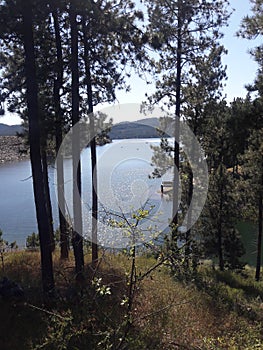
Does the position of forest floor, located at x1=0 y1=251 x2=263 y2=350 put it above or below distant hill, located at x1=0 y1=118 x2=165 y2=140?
below

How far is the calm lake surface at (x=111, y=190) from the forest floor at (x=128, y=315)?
171cm

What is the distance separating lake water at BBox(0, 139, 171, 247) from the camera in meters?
9.93

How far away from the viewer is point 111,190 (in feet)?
51.8

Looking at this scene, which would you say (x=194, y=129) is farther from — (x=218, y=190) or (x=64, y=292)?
(x=64, y=292)

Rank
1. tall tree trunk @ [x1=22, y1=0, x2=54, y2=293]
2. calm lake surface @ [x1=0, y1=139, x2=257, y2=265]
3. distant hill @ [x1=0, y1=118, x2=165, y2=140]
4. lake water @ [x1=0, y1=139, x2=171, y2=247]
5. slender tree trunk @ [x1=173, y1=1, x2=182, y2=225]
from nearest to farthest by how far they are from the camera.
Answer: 1. tall tree trunk @ [x1=22, y1=0, x2=54, y2=293]
2. slender tree trunk @ [x1=173, y1=1, x2=182, y2=225]
3. distant hill @ [x1=0, y1=118, x2=165, y2=140]
4. lake water @ [x1=0, y1=139, x2=171, y2=247]
5. calm lake surface @ [x1=0, y1=139, x2=257, y2=265]

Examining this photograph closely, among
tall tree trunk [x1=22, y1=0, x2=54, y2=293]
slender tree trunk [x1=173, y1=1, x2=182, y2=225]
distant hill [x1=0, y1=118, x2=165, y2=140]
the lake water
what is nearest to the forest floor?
tall tree trunk [x1=22, y1=0, x2=54, y2=293]

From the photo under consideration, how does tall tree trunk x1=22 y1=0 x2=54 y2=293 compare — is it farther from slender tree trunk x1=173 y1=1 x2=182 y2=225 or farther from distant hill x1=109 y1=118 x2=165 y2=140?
slender tree trunk x1=173 y1=1 x2=182 y2=225

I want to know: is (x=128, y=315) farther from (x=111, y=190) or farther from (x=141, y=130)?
(x=111, y=190)

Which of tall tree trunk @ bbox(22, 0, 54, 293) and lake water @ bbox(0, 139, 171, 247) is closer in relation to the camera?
tall tree trunk @ bbox(22, 0, 54, 293)

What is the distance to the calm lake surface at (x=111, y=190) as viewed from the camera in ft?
37.4

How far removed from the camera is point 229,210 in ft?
38.6

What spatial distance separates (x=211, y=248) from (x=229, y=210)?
166 centimetres

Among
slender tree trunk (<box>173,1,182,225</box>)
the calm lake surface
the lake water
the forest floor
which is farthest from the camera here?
the calm lake surface

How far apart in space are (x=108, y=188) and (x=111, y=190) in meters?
2.85
